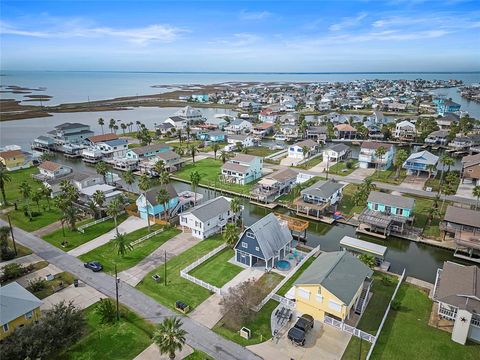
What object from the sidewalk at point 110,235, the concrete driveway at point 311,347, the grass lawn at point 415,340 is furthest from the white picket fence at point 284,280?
the sidewalk at point 110,235

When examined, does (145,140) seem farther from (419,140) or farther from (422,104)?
(422,104)

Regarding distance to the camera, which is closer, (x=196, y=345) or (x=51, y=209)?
(x=196, y=345)

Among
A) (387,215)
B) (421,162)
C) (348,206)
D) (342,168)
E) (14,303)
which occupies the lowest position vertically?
(348,206)

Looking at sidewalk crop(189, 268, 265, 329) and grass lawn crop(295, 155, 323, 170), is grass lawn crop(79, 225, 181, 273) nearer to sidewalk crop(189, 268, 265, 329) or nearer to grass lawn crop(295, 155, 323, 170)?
sidewalk crop(189, 268, 265, 329)

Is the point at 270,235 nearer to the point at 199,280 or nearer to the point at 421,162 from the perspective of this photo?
the point at 199,280

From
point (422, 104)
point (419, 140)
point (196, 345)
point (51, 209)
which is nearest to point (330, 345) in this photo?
point (196, 345)

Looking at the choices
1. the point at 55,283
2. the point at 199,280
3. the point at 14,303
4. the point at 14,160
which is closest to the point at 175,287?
the point at 199,280
